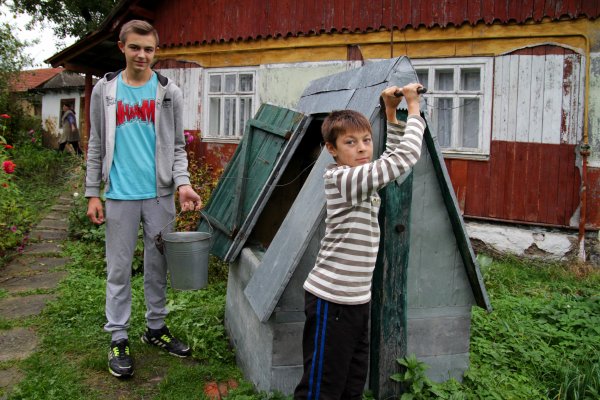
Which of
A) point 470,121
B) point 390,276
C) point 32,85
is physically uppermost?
point 32,85

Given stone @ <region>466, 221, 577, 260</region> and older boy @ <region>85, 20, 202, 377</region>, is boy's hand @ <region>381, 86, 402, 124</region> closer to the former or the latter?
older boy @ <region>85, 20, 202, 377</region>

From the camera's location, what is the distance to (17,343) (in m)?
3.78

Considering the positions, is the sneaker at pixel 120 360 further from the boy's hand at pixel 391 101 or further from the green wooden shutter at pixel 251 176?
the boy's hand at pixel 391 101

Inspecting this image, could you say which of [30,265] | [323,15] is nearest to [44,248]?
[30,265]

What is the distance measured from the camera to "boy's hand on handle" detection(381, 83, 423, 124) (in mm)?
2217

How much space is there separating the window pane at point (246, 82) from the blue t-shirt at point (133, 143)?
6485 mm

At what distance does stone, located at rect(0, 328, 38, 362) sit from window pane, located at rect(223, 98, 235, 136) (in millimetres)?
6321

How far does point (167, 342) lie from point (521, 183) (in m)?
5.66

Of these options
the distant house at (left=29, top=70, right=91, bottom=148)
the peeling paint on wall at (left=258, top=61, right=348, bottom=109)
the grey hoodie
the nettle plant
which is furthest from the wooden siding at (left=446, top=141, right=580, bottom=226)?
the distant house at (left=29, top=70, right=91, bottom=148)

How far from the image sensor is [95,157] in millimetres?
3225

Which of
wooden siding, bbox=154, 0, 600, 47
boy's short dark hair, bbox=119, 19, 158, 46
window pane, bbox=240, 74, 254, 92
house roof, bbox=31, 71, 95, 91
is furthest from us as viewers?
house roof, bbox=31, 71, 95, 91

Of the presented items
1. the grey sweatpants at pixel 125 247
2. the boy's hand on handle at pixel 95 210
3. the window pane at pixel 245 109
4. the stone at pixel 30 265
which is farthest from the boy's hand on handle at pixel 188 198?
the window pane at pixel 245 109

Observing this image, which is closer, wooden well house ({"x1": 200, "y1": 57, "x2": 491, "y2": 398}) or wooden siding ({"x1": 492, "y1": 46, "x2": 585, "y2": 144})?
wooden well house ({"x1": 200, "y1": 57, "x2": 491, "y2": 398})

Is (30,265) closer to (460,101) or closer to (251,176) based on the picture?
(251,176)
